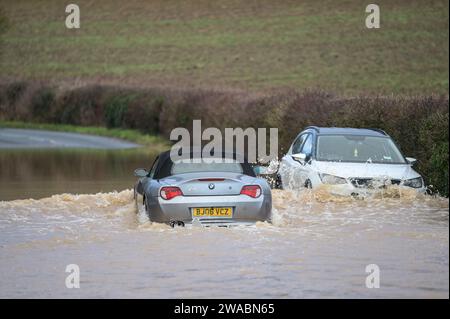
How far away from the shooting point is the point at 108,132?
5069 cm

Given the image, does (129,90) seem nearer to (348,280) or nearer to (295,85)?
(295,85)

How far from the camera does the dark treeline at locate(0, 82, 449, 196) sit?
22578mm

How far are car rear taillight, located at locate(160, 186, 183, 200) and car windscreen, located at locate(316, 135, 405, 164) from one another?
4.97 metres

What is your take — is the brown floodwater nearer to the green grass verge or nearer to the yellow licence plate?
the yellow licence plate

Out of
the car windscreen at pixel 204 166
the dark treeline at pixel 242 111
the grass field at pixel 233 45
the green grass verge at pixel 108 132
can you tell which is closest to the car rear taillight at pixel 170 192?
the car windscreen at pixel 204 166

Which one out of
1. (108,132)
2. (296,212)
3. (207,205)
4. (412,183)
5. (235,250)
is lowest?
(108,132)

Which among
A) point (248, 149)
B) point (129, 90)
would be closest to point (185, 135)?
point (248, 149)

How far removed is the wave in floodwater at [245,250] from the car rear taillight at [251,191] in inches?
18.7

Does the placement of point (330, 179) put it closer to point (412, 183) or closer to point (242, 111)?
point (412, 183)

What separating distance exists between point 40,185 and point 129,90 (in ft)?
90.9

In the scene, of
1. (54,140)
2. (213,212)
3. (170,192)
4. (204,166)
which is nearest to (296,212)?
(204,166)

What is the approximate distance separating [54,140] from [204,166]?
30.1 metres

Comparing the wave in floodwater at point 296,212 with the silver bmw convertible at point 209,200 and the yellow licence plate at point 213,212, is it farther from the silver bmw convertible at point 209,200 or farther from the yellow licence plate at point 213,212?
the yellow licence plate at point 213,212

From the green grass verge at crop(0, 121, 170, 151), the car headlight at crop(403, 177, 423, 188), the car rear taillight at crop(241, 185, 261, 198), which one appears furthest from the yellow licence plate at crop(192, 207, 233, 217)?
the green grass verge at crop(0, 121, 170, 151)
